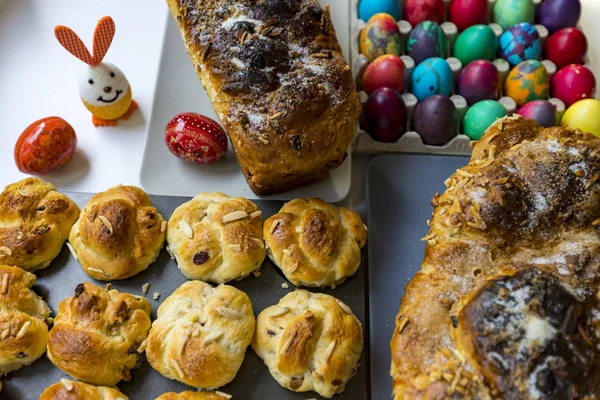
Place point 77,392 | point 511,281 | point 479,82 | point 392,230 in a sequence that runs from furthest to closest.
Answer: point 479,82 → point 392,230 → point 77,392 → point 511,281

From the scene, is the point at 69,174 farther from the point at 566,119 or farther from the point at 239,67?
the point at 566,119

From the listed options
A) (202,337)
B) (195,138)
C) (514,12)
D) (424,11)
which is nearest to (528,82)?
(514,12)

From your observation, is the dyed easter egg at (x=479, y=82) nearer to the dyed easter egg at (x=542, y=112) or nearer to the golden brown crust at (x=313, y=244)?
the dyed easter egg at (x=542, y=112)

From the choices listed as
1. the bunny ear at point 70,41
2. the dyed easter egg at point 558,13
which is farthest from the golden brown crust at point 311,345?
the dyed easter egg at point 558,13

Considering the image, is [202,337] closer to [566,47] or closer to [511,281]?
[511,281]

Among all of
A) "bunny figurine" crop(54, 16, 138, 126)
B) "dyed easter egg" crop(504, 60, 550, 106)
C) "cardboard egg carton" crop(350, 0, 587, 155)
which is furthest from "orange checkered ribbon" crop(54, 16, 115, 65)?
"dyed easter egg" crop(504, 60, 550, 106)

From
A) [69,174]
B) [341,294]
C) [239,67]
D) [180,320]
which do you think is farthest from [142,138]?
[341,294]
